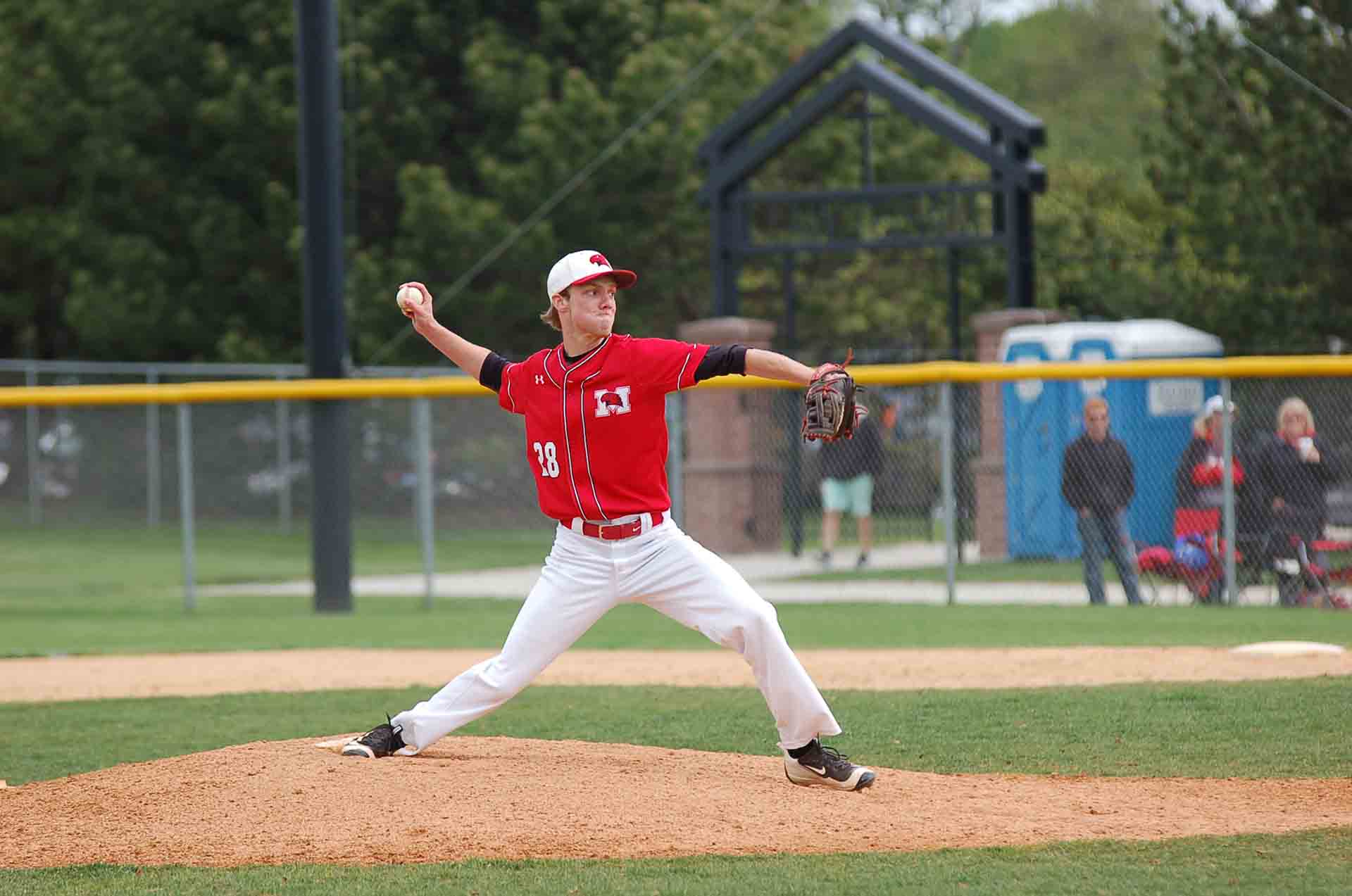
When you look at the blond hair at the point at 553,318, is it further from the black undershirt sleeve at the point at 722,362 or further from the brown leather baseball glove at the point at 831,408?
the brown leather baseball glove at the point at 831,408

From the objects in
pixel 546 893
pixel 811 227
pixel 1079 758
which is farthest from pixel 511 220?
pixel 546 893

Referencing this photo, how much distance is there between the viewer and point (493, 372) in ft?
21.5

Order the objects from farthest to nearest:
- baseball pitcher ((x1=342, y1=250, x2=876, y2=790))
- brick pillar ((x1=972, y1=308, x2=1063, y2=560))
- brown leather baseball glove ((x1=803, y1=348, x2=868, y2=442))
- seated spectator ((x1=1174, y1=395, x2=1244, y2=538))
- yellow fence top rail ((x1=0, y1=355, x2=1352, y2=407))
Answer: brick pillar ((x1=972, y1=308, x2=1063, y2=560))
seated spectator ((x1=1174, y1=395, x2=1244, y2=538))
yellow fence top rail ((x1=0, y1=355, x2=1352, y2=407))
baseball pitcher ((x1=342, y1=250, x2=876, y2=790))
brown leather baseball glove ((x1=803, y1=348, x2=868, y2=442))

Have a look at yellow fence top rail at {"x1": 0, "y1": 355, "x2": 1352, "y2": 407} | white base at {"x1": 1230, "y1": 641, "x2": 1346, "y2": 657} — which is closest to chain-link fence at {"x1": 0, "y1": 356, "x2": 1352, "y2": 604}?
yellow fence top rail at {"x1": 0, "y1": 355, "x2": 1352, "y2": 407}

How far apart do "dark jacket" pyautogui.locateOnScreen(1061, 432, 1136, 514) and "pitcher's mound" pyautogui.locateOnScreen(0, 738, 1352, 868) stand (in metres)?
6.72

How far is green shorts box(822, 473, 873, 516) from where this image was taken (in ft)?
50.8

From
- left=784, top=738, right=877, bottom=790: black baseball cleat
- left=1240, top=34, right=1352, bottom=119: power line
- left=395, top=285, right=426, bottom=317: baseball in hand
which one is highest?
left=1240, top=34, right=1352, bottom=119: power line

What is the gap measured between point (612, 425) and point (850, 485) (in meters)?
9.73

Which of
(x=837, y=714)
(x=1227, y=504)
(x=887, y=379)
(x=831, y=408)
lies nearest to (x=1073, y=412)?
(x=887, y=379)

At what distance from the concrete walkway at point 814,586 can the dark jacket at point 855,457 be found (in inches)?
27.2

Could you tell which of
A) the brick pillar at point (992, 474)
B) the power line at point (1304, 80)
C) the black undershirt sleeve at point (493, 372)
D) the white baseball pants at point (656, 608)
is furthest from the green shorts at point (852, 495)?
the white baseball pants at point (656, 608)

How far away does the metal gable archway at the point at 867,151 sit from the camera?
1700 cm

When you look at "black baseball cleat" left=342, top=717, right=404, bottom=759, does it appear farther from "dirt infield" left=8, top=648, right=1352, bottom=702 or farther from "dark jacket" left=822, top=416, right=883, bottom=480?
"dark jacket" left=822, top=416, right=883, bottom=480

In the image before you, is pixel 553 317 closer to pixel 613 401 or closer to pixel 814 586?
pixel 613 401
